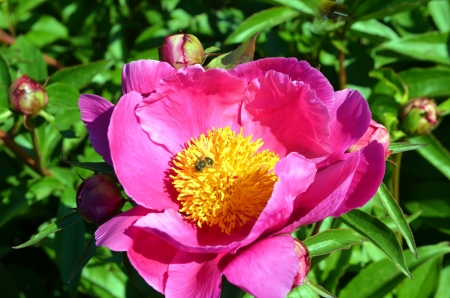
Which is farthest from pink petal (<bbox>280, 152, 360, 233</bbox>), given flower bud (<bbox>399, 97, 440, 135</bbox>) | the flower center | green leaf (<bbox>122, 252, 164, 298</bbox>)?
flower bud (<bbox>399, 97, 440, 135</bbox>)

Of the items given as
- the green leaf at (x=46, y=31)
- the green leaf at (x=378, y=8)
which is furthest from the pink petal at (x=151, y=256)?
the green leaf at (x=46, y=31)

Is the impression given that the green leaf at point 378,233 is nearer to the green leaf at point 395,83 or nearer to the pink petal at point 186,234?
the pink petal at point 186,234

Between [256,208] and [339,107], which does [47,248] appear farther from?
[339,107]

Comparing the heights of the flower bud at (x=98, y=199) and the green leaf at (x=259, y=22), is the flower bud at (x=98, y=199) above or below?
below

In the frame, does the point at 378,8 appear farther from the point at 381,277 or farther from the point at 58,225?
the point at 58,225

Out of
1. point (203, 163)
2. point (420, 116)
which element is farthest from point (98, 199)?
point (420, 116)

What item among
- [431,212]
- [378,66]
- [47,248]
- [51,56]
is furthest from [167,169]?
[51,56]
